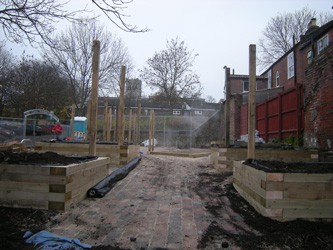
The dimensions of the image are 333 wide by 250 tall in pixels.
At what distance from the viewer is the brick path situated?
8.32 ft

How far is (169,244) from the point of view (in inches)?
96.1

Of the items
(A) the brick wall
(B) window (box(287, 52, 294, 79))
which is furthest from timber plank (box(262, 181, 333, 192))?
(B) window (box(287, 52, 294, 79))

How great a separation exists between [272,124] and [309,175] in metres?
10.5

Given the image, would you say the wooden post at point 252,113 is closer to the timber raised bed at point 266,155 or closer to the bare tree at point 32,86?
the timber raised bed at point 266,155

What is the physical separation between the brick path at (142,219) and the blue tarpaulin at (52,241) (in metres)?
0.14

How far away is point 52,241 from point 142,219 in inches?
44.3

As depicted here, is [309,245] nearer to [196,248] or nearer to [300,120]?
[196,248]

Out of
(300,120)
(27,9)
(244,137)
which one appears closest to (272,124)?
(300,120)

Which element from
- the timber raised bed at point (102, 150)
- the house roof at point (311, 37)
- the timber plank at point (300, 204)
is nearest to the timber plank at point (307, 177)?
the timber plank at point (300, 204)

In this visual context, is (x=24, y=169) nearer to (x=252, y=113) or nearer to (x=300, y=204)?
(x=300, y=204)

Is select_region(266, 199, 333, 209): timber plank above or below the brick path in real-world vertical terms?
above

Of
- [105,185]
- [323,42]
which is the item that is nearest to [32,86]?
[105,185]

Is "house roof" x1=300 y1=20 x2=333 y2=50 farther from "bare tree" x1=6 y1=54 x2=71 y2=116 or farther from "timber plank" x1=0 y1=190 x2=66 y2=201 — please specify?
"bare tree" x1=6 y1=54 x2=71 y2=116

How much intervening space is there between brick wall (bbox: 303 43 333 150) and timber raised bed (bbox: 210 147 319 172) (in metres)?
0.98
